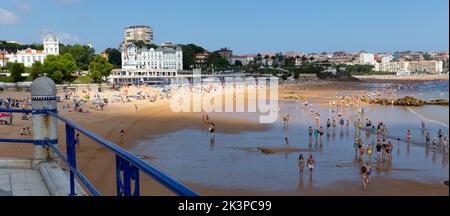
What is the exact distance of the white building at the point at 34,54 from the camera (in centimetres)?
8794

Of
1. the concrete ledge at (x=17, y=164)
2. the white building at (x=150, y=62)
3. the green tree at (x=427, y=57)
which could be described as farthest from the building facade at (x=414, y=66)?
the concrete ledge at (x=17, y=164)

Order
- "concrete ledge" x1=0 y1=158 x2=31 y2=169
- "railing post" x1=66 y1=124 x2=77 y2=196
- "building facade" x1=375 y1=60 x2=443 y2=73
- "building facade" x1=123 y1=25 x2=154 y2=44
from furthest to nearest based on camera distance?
1. "building facade" x1=375 y1=60 x2=443 y2=73
2. "building facade" x1=123 y1=25 x2=154 y2=44
3. "concrete ledge" x1=0 y1=158 x2=31 y2=169
4. "railing post" x1=66 y1=124 x2=77 y2=196

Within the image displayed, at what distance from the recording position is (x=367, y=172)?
12.4 metres

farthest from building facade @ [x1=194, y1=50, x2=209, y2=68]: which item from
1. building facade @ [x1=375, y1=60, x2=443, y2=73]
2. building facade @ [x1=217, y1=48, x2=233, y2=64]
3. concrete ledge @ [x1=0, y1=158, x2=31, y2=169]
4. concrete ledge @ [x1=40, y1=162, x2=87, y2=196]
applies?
concrete ledge @ [x1=40, y1=162, x2=87, y2=196]

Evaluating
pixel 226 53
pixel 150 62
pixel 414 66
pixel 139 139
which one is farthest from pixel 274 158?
pixel 414 66

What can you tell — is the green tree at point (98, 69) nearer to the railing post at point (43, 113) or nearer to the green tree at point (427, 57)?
the railing post at point (43, 113)

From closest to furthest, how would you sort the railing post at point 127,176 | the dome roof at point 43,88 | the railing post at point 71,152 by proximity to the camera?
the railing post at point 127,176, the railing post at point 71,152, the dome roof at point 43,88

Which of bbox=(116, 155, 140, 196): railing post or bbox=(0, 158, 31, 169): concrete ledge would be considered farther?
bbox=(0, 158, 31, 169): concrete ledge

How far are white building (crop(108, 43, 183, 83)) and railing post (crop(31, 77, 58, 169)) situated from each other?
88.7 meters

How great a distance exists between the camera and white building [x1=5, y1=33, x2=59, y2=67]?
87.9 m

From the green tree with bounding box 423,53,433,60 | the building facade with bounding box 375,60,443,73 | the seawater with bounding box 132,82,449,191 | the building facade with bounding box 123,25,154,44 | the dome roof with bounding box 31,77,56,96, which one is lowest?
the seawater with bounding box 132,82,449,191

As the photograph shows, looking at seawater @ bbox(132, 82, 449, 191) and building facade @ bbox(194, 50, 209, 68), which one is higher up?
building facade @ bbox(194, 50, 209, 68)

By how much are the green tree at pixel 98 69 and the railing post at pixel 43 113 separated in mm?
67959

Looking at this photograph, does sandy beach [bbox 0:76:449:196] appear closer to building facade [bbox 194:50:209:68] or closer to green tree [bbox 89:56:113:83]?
green tree [bbox 89:56:113:83]
